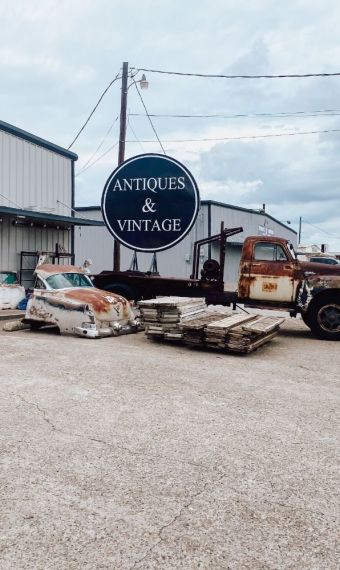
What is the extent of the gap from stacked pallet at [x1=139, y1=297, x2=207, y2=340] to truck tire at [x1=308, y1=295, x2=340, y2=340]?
3125 millimetres

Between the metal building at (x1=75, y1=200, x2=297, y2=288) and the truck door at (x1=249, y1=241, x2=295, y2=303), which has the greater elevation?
the metal building at (x1=75, y1=200, x2=297, y2=288)

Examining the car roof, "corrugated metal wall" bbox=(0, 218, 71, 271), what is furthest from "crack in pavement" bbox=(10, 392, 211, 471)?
"corrugated metal wall" bbox=(0, 218, 71, 271)

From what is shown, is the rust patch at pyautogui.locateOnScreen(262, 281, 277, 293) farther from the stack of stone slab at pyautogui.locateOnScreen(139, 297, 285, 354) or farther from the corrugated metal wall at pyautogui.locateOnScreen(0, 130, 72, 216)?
the corrugated metal wall at pyautogui.locateOnScreen(0, 130, 72, 216)

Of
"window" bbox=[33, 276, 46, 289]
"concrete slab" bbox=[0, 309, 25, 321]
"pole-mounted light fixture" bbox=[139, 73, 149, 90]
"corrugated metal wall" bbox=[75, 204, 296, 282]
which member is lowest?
"concrete slab" bbox=[0, 309, 25, 321]

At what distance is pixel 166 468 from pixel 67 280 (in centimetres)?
782

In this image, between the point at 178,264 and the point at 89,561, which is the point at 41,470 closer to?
the point at 89,561

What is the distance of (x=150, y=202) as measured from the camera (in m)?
13.4

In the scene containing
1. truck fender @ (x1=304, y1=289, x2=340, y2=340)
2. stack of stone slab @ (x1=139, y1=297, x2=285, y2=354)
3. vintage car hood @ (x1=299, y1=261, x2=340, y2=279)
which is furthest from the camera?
vintage car hood @ (x1=299, y1=261, x2=340, y2=279)

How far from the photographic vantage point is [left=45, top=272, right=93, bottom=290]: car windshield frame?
1065cm

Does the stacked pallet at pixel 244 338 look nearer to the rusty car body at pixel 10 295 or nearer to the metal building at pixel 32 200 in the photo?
the rusty car body at pixel 10 295

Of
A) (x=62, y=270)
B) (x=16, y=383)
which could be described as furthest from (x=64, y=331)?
(x=16, y=383)

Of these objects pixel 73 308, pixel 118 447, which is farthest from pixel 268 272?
pixel 118 447

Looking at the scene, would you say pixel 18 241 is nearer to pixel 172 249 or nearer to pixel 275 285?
pixel 275 285

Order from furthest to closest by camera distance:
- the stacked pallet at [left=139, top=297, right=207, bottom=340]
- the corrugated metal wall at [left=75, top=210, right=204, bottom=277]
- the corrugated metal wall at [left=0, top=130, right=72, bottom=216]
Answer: the corrugated metal wall at [left=75, top=210, right=204, bottom=277]
the corrugated metal wall at [left=0, top=130, right=72, bottom=216]
the stacked pallet at [left=139, top=297, right=207, bottom=340]
